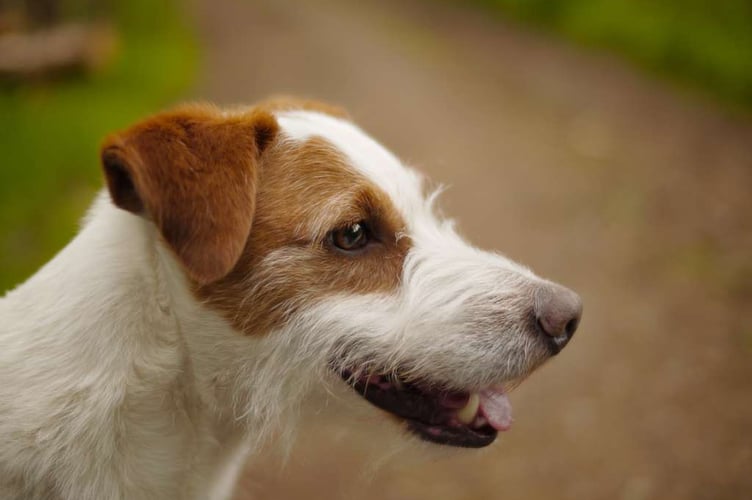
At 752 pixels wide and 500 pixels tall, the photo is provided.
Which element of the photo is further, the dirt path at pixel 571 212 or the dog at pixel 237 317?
the dirt path at pixel 571 212

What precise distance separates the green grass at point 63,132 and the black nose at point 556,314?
434 centimetres

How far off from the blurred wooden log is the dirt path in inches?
59.0

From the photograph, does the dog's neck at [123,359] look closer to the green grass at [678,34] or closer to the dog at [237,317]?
the dog at [237,317]

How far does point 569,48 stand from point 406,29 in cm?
A: 316

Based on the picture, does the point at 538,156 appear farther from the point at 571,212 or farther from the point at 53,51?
the point at 53,51

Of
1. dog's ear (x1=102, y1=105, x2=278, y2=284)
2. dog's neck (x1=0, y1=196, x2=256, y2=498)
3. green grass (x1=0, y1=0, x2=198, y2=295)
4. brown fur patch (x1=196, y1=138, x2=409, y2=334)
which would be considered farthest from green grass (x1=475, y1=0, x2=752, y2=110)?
dog's neck (x1=0, y1=196, x2=256, y2=498)

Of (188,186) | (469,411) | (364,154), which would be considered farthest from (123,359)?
(469,411)

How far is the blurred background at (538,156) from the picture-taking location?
4816 mm

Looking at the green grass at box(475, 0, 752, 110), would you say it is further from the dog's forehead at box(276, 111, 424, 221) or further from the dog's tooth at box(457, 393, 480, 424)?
the dog's tooth at box(457, 393, 480, 424)

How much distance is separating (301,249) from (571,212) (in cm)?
595

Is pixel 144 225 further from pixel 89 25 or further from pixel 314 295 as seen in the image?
pixel 89 25

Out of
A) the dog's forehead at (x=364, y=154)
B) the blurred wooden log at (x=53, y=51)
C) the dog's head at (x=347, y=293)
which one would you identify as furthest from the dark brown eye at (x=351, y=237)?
the blurred wooden log at (x=53, y=51)

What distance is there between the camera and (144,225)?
2580mm

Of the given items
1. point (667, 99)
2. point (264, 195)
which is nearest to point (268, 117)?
point (264, 195)
